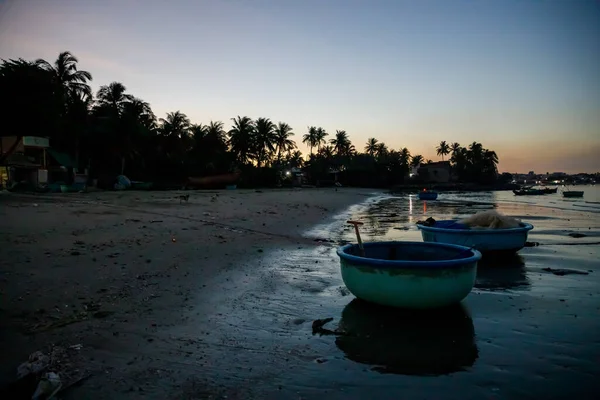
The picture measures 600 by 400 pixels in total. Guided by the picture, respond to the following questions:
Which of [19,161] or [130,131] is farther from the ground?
[130,131]

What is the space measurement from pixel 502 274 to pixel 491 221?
2.03 m

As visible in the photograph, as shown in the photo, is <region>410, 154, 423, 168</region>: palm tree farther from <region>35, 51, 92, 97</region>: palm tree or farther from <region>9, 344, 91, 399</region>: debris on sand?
<region>9, 344, 91, 399</region>: debris on sand

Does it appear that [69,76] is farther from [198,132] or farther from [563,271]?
[563,271]

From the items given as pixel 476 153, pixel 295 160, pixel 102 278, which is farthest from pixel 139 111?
pixel 476 153

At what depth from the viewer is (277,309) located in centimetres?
567

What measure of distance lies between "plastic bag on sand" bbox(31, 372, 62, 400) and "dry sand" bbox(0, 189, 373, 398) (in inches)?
10.1

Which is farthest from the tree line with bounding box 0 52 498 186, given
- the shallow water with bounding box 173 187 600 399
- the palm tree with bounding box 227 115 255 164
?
the shallow water with bounding box 173 187 600 399

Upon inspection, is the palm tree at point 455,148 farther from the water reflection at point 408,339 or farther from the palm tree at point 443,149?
the water reflection at point 408,339

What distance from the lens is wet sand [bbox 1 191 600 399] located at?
11.4 ft

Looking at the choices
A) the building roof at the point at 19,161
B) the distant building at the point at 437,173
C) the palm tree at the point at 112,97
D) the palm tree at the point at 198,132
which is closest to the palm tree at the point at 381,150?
the distant building at the point at 437,173

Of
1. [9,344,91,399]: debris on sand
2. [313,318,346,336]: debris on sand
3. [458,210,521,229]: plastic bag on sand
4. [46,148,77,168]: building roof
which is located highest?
[46,148,77,168]: building roof

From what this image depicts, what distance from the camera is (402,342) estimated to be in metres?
4.52

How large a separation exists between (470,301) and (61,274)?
714 cm

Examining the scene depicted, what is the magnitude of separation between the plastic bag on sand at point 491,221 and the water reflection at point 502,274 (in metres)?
0.90
